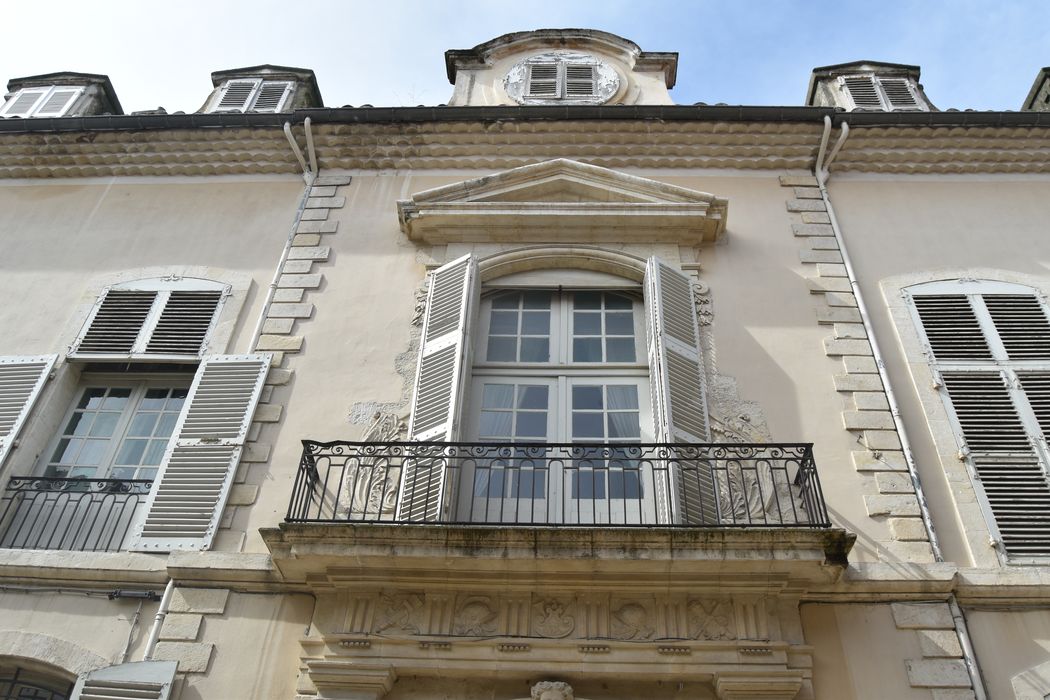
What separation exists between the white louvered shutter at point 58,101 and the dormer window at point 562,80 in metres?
4.94

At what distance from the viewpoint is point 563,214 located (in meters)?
7.94

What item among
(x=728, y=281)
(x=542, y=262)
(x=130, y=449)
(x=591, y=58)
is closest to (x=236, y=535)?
(x=130, y=449)

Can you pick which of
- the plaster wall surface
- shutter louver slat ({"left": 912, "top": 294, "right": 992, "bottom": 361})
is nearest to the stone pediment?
the plaster wall surface

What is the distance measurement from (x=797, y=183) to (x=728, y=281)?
162cm

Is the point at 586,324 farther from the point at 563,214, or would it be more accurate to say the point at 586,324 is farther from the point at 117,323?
the point at 117,323

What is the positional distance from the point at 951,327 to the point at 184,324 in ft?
20.2

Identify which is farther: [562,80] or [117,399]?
[562,80]

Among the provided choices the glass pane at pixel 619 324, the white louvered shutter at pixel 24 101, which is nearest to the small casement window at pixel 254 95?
the white louvered shutter at pixel 24 101

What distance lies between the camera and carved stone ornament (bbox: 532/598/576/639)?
5430 millimetres

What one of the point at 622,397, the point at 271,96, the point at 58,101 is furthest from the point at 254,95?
the point at 622,397

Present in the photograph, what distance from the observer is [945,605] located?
5559 millimetres

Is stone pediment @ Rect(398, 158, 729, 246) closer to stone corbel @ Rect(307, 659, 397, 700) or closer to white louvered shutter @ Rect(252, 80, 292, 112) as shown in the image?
white louvered shutter @ Rect(252, 80, 292, 112)

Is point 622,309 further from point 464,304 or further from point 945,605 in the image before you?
point 945,605

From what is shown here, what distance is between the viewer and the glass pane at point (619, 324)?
297 inches
